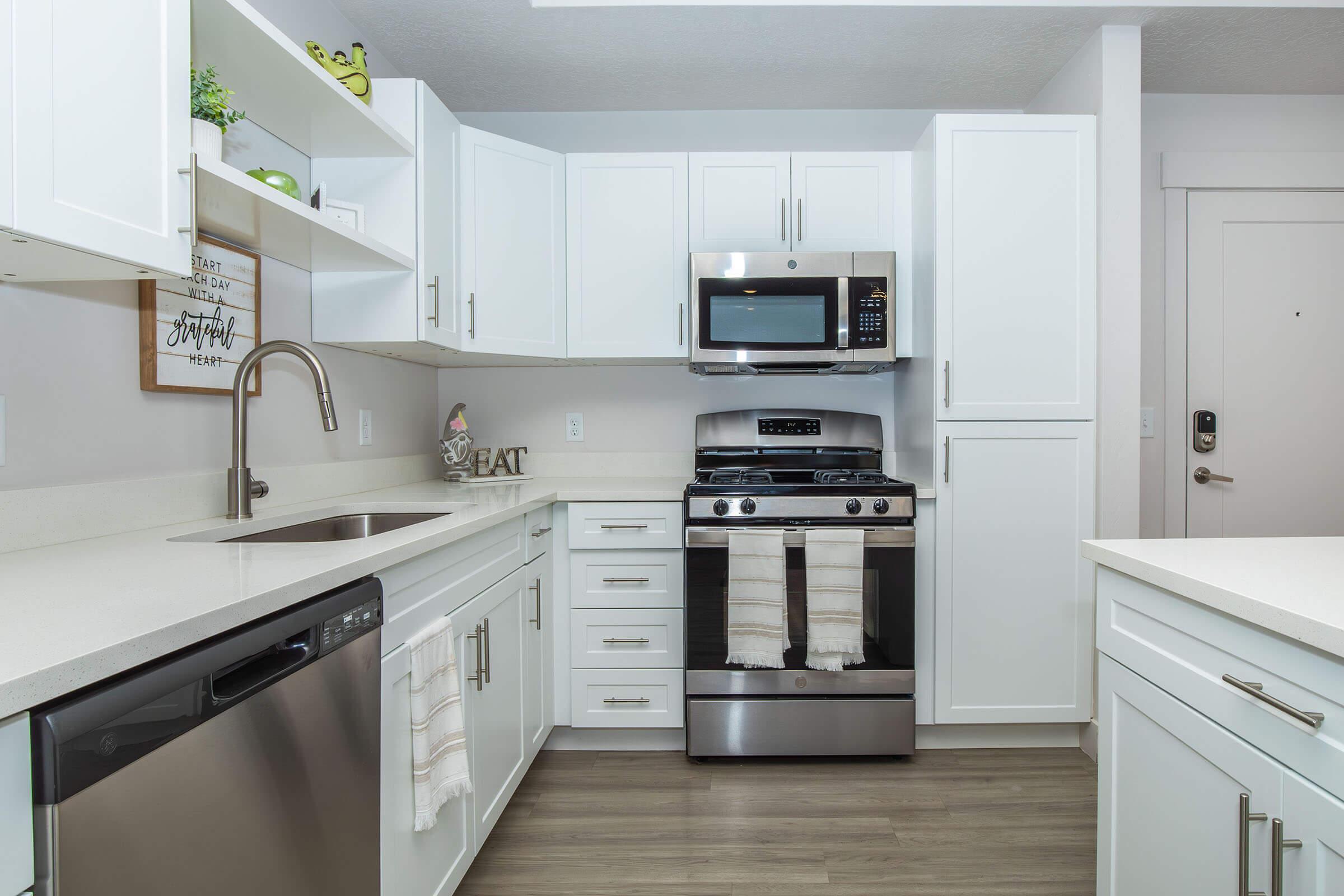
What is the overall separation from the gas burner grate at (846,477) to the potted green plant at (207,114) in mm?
1746

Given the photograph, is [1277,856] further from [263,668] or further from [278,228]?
[278,228]

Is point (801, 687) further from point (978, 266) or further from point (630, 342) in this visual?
point (978, 266)

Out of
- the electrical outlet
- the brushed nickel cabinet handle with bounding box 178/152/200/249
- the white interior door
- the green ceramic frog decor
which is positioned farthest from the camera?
the white interior door

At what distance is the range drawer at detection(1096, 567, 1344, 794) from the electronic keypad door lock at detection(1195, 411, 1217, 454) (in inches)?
80.4

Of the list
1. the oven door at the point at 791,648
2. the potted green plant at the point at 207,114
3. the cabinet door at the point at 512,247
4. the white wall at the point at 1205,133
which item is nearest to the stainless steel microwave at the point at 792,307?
the cabinet door at the point at 512,247

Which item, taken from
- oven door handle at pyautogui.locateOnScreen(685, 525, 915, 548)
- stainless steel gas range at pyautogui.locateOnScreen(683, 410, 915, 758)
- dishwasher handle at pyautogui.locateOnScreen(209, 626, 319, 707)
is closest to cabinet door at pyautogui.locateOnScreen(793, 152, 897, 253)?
stainless steel gas range at pyautogui.locateOnScreen(683, 410, 915, 758)

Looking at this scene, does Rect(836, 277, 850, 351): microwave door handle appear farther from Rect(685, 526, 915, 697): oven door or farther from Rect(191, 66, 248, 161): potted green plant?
Rect(191, 66, 248, 161): potted green plant

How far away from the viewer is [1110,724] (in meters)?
1.19

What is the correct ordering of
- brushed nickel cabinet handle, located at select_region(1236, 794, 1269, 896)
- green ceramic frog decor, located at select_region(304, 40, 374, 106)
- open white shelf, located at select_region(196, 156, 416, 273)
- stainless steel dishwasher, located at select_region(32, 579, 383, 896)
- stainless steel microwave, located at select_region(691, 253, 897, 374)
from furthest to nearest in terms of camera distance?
stainless steel microwave, located at select_region(691, 253, 897, 374), green ceramic frog decor, located at select_region(304, 40, 374, 106), open white shelf, located at select_region(196, 156, 416, 273), brushed nickel cabinet handle, located at select_region(1236, 794, 1269, 896), stainless steel dishwasher, located at select_region(32, 579, 383, 896)

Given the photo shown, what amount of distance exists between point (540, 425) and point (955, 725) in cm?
194

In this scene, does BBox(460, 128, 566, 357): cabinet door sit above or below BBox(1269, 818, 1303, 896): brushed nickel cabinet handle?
above

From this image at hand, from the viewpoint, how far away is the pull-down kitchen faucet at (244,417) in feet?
4.87

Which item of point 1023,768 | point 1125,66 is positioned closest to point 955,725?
point 1023,768

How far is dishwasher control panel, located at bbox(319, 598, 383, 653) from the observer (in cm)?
97
